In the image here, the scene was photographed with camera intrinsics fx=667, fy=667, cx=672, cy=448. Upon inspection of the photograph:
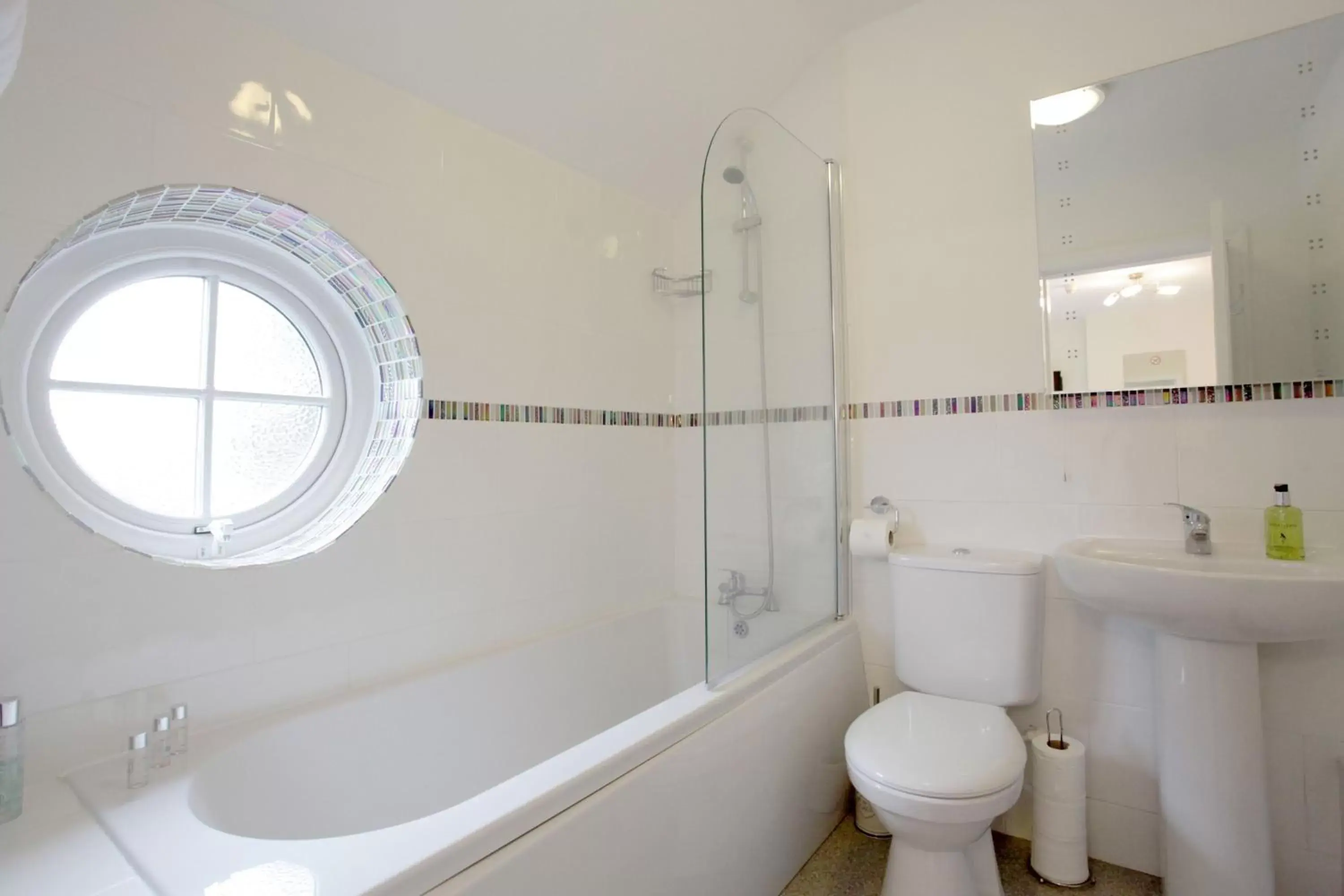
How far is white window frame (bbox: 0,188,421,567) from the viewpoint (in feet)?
4.36

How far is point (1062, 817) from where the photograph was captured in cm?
171

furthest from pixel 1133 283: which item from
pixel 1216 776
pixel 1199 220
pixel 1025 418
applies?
pixel 1216 776

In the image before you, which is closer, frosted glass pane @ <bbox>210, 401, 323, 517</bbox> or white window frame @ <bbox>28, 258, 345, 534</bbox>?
white window frame @ <bbox>28, 258, 345, 534</bbox>

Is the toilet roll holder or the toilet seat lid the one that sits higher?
the toilet seat lid

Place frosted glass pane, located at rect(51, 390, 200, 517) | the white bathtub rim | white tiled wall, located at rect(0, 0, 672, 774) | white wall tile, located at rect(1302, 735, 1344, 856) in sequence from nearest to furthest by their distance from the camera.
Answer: the white bathtub rim, white tiled wall, located at rect(0, 0, 672, 774), frosted glass pane, located at rect(51, 390, 200, 517), white wall tile, located at rect(1302, 735, 1344, 856)

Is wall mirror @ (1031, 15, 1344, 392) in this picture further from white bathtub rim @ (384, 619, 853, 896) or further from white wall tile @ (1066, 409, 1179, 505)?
white bathtub rim @ (384, 619, 853, 896)

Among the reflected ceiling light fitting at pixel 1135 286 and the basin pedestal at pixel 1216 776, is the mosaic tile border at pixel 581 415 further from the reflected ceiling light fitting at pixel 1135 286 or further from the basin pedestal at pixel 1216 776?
the basin pedestal at pixel 1216 776

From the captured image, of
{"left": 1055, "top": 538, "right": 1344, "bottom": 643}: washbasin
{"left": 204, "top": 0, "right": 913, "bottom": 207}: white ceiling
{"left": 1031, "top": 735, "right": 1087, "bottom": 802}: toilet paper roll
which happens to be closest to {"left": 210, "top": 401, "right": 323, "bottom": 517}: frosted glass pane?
{"left": 204, "top": 0, "right": 913, "bottom": 207}: white ceiling

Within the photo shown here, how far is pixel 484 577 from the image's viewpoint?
1883 mm

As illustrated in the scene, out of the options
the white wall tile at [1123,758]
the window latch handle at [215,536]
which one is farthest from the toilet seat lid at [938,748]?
the window latch handle at [215,536]

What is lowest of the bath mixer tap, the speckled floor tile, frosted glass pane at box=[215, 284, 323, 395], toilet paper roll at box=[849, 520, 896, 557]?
the speckled floor tile

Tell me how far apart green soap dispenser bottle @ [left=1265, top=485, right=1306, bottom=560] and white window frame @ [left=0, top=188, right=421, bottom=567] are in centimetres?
209

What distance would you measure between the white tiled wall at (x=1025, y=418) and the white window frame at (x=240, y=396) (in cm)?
148

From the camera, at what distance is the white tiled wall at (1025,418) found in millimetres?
1603
